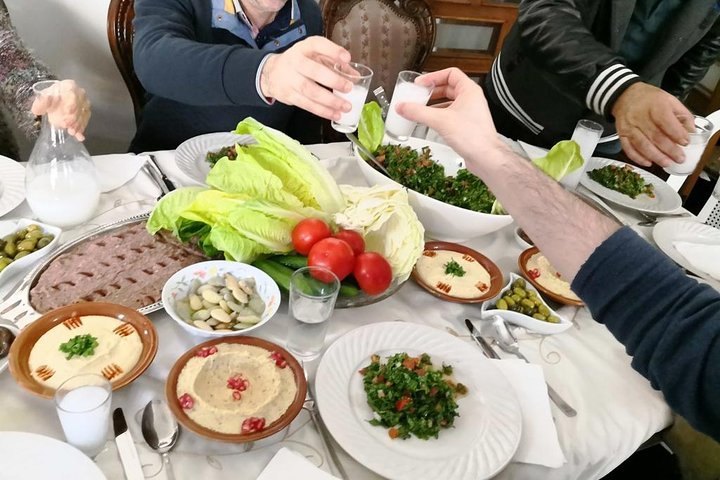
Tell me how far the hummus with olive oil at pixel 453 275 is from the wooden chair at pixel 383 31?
1.41 meters

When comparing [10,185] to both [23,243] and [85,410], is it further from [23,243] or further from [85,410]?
[85,410]

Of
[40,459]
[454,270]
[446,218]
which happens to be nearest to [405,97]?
[446,218]

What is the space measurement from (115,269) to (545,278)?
95 centimetres

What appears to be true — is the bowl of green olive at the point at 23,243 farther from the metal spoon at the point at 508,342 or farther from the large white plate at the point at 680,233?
the large white plate at the point at 680,233

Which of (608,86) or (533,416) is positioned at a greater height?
(608,86)

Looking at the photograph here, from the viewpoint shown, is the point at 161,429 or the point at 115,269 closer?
the point at 161,429

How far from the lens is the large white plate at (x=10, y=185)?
48.1 inches

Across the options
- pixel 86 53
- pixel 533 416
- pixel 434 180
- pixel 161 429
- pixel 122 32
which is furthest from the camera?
pixel 86 53

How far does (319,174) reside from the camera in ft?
4.05

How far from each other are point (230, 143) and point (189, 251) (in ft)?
1.72

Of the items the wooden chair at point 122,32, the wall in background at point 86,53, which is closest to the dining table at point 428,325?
the wooden chair at point 122,32

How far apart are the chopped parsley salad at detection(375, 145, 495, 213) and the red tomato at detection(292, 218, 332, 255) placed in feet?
1.13

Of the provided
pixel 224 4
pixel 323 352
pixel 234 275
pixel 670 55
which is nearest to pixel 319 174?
pixel 234 275

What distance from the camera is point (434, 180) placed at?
4.62 feet
